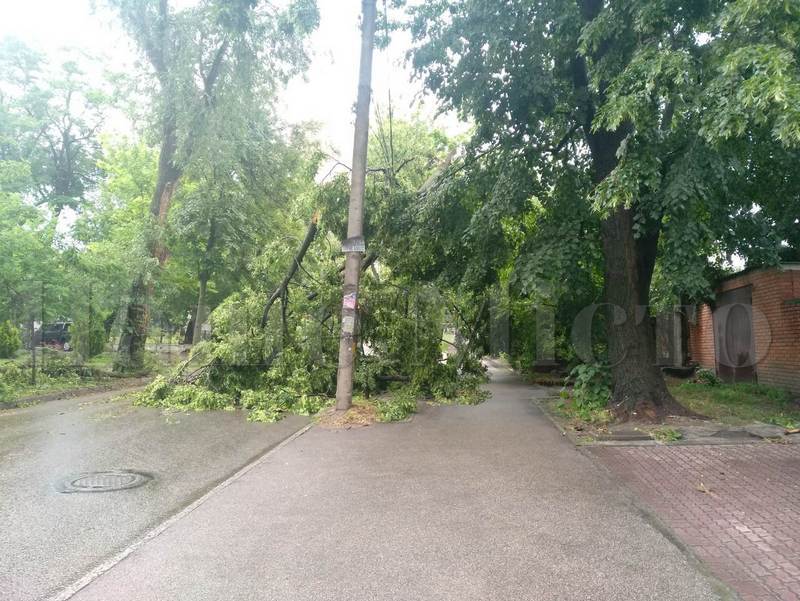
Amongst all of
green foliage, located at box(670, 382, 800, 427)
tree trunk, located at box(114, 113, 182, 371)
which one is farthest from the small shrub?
tree trunk, located at box(114, 113, 182, 371)

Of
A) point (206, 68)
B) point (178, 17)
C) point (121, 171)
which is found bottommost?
point (121, 171)

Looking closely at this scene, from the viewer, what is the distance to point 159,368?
62.3 feet

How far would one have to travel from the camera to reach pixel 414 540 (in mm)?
4273

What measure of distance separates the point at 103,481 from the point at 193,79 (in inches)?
546

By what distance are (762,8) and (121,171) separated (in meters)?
23.2

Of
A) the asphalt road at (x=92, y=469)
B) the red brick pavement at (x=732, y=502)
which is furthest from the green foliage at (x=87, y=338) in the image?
the red brick pavement at (x=732, y=502)

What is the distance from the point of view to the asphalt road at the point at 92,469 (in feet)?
13.0

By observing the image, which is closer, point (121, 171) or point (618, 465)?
point (618, 465)

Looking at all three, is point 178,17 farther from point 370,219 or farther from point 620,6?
point 620,6

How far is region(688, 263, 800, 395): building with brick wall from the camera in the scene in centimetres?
1154

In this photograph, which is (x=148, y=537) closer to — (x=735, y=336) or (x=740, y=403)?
(x=740, y=403)

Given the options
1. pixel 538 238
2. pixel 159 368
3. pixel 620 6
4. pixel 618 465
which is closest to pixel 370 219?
pixel 538 238

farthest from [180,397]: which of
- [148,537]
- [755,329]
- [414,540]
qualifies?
[755,329]

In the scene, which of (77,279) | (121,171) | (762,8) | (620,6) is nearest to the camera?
(762,8)
